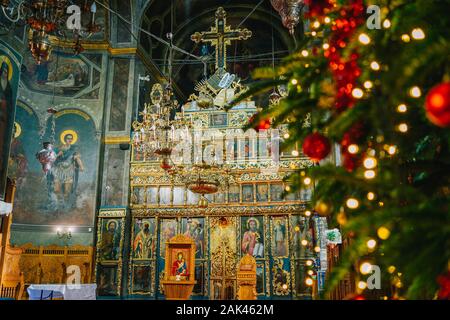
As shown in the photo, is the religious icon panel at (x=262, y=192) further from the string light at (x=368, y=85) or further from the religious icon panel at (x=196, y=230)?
the string light at (x=368, y=85)

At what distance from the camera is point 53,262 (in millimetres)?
12398

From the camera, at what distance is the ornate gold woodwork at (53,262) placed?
12.2 meters

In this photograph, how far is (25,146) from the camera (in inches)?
516

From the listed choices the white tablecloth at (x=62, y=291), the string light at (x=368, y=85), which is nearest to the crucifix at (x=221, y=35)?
the white tablecloth at (x=62, y=291)

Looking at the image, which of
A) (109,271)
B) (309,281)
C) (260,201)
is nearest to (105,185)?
(109,271)

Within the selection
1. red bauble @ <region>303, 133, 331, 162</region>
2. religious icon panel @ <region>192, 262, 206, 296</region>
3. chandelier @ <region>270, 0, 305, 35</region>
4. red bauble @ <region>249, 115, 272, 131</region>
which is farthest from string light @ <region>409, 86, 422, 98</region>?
religious icon panel @ <region>192, 262, 206, 296</region>

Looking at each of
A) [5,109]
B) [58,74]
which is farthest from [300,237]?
[58,74]

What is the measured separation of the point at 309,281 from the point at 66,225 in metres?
10.2

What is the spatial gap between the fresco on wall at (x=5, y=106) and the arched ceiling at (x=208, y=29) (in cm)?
898

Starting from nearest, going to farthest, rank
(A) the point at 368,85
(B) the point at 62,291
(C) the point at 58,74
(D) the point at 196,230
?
(A) the point at 368,85, (B) the point at 62,291, (D) the point at 196,230, (C) the point at 58,74

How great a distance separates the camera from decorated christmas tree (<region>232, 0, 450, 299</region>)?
1406 millimetres

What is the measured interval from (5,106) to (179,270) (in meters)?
5.04

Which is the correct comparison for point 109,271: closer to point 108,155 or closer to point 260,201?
point 108,155

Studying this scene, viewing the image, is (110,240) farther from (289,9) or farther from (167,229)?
(289,9)
